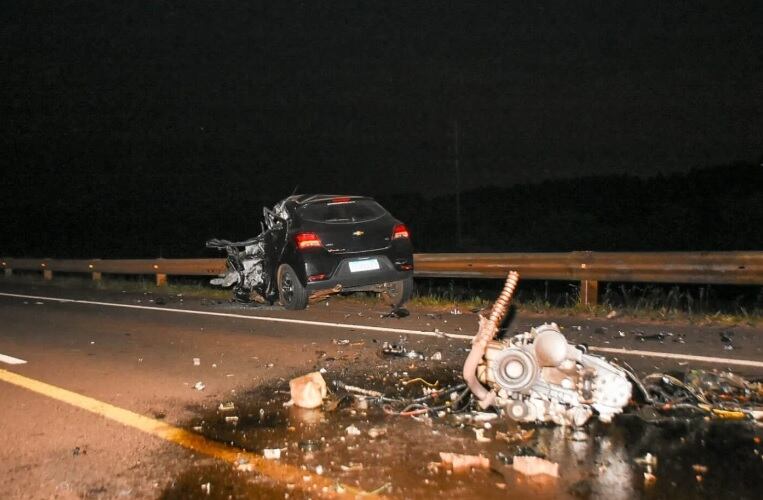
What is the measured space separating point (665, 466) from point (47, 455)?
381 centimetres

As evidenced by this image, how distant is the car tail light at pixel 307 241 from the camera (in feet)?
33.4

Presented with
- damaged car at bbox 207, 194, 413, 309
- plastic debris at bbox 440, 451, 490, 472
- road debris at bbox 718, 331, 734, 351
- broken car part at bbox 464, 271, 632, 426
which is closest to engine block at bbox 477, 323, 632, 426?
broken car part at bbox 464, 271, 632, 426

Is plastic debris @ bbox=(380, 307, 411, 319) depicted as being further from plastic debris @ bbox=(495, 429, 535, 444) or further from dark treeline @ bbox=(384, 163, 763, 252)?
dark treeline @ bbox=(384, 163, 763, 252)

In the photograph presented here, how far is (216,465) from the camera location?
14.1ft

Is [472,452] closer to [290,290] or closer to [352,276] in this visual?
[352,276]

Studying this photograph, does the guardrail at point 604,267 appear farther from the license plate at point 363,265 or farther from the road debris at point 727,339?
the license plate at point 363,265

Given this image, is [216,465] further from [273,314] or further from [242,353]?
→ [273,314]

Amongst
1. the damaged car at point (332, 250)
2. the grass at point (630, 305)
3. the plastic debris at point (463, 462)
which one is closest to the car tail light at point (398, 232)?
the damaged car at point (332, 250)

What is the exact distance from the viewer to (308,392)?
18.1 feet

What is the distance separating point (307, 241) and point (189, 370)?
3.50 metres

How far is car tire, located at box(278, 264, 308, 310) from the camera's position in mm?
10656

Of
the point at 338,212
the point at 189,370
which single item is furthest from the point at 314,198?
the point at 189,370

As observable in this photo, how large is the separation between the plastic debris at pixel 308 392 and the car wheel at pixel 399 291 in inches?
214

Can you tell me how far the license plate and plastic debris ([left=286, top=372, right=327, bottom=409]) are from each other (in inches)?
180
